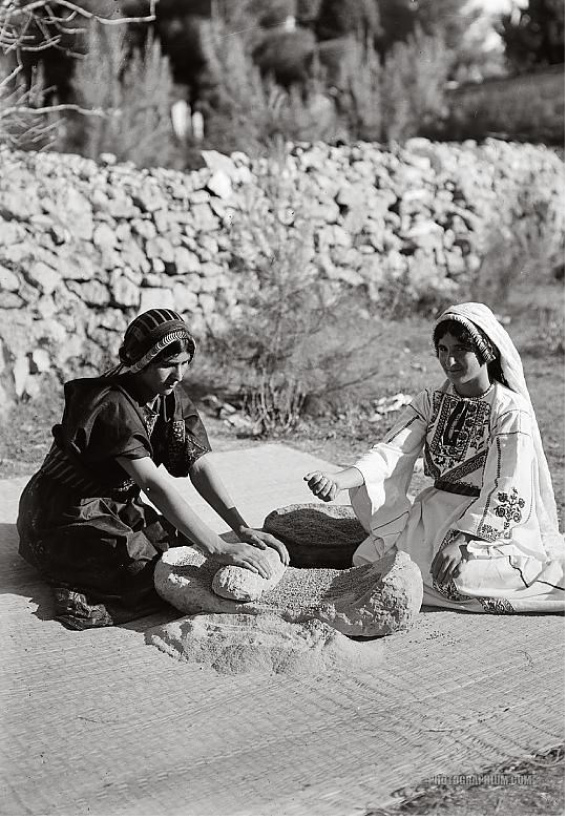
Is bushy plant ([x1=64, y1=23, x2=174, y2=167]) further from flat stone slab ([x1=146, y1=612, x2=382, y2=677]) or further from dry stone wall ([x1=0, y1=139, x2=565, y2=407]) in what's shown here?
flat stone slab ([x1=146, y1=612, x2=382, y2=677])

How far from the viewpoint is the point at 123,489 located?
3582mm

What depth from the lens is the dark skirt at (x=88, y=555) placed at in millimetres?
3393

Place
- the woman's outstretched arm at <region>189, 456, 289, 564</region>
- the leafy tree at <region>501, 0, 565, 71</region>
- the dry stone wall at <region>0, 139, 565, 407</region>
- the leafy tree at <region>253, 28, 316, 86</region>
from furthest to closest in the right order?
the leafy tree at <region>501, 0, 565, 71</region>, the leafy tree at <region>253, 28, 316, 86</region>, the dry stone wall at <region>0, 139, 565, 407</region>, the woman's outstretched arm at <region>189, 456, 289, 564</region>

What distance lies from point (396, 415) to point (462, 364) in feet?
10.9

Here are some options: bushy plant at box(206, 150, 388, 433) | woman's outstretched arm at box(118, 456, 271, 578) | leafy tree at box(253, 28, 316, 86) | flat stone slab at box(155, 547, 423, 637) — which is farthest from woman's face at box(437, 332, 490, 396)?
leafy tree at box(253, 28, 316, 86)

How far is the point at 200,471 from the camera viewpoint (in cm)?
361

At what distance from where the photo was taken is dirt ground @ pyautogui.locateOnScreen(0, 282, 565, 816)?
2350 mm

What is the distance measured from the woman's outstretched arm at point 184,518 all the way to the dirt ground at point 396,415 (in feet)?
3.50

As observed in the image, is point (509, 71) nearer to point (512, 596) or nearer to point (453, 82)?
point (453, 82)

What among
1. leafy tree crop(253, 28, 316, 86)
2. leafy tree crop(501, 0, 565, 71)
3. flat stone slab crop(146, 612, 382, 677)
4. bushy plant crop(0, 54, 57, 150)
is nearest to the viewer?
flat stone slab crop(146, 612, 382, 677)

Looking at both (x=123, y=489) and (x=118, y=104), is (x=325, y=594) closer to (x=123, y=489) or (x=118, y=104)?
(x=123, y=489)

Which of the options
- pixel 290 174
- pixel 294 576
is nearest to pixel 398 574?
pixel 294 576

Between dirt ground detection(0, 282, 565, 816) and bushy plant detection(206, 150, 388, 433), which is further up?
bushy plant detection(206, 150, 388, 433)

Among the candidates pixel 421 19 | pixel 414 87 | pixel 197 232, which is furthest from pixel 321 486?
pixel 421 19
